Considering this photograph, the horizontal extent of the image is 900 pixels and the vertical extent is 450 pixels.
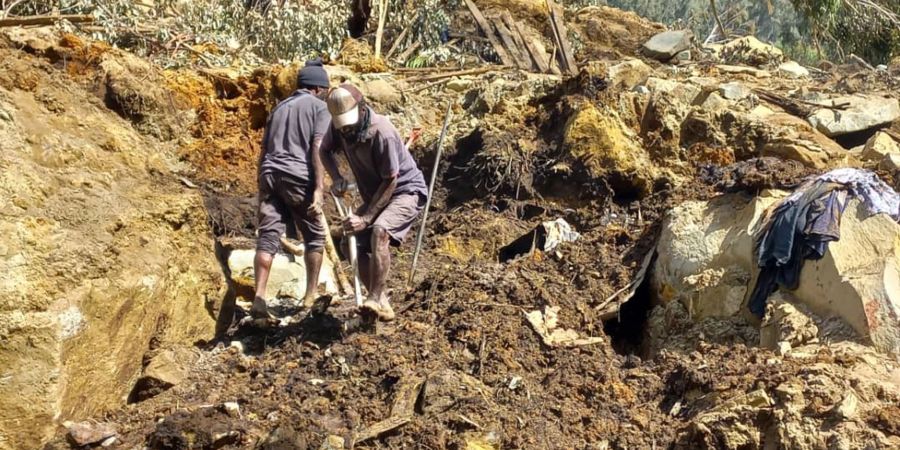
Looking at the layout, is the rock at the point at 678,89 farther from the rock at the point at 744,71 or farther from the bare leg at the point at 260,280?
the bare leg at the point at 260,280

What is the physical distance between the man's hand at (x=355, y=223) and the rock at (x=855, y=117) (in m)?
5.14

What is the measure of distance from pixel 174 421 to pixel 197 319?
139 cm

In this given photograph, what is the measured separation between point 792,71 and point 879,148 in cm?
416

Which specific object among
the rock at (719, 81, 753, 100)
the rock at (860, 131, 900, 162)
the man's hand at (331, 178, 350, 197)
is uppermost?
the man's hand at (331, 178, 350, 197)

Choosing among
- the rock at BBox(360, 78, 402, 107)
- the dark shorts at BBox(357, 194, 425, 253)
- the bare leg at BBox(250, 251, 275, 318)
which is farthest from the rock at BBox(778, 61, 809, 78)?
the bare leg at BBox(250, 251, 275, 318)

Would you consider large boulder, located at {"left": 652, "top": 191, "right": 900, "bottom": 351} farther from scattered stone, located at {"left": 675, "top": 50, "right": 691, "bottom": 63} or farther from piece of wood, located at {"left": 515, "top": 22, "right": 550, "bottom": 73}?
scattered stone, located at {"left": 675, "top": 50, "right": 691, "bottom": 63}

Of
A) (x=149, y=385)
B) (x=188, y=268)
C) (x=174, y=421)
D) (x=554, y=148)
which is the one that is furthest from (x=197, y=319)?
(x=554, y=148)

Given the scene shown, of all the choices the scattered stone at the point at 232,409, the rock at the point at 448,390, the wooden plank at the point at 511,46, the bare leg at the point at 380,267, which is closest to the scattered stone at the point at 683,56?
the wooden plank at the point at 511,46

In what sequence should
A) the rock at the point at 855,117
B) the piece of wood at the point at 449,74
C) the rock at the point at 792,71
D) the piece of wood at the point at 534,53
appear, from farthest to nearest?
the rock at the point at 792,71, the piece of wood at the point at 534,53, the piece of wood at the point at 449,74, the rock at the point at 855,117

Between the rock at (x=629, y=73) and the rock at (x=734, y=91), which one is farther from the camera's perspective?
the rock at (x=629, y=73)

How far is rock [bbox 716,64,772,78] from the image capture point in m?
11.1

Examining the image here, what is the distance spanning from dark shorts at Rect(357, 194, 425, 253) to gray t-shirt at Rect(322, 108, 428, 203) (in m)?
0.06

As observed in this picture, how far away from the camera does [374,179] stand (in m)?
5.71

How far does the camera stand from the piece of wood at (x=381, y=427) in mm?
4559
